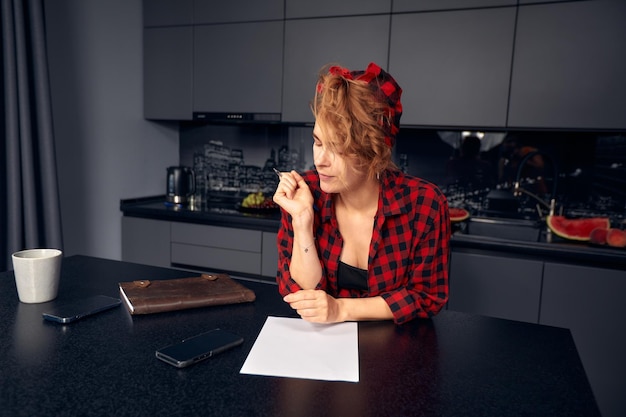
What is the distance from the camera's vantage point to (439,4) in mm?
2459

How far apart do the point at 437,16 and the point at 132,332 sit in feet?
7.22

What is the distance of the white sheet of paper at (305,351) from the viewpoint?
833 millimetres

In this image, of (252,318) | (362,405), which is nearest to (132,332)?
(252,318)

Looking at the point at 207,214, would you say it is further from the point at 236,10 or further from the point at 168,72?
the point at 236,10

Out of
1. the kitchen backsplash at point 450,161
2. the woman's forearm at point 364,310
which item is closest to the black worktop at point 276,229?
the kitchen backsplash at point 450,161

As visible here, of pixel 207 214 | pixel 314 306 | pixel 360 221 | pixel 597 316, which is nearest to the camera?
pixel 314 306

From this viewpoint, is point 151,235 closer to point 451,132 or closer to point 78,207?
point 78,207

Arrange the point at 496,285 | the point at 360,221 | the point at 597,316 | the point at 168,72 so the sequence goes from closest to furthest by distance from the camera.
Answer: the point at 360,221
the point at 597,316
the point at 496,285
the point at 168,72

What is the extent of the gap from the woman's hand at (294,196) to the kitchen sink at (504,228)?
130cm

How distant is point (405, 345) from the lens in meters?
0.97

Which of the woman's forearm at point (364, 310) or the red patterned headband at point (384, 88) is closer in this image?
the woman's forearm at point (364, 310)

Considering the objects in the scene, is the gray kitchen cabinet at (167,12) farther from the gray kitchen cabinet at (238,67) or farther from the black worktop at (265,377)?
the black worktop at (265,377)

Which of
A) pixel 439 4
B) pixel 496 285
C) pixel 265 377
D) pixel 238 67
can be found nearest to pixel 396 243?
pixel 265 377

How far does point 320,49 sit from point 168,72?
3.47 feet
